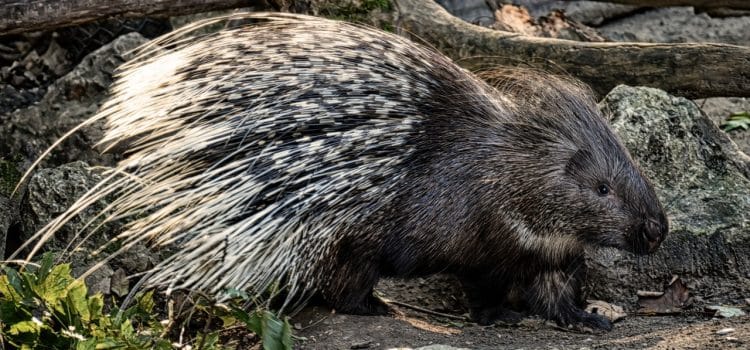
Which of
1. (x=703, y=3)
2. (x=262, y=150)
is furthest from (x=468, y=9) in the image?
(x=262, y=150)

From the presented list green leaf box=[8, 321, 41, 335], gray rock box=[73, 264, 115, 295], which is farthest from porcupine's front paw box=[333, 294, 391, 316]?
green leaf box=[8, 321, 41, 335]

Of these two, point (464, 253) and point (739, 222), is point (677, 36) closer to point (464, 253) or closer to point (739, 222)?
point (739, 222)

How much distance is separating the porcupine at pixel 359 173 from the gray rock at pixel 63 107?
1.38m

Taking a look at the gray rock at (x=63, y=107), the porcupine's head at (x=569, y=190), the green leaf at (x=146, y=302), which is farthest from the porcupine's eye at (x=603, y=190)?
the gray rock at (x=63, y=107)

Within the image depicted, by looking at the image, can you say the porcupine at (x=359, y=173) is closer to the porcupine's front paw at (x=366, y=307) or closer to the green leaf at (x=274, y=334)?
the porcupine's front paw at (x=366, y=307)

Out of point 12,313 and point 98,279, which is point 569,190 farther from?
point 12,313

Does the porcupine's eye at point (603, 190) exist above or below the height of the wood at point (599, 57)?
below

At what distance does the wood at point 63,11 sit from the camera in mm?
4312

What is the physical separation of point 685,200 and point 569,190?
27.3 inches

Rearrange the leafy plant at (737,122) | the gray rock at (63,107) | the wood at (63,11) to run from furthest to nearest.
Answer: the leafy plant at (737,122) → the gray rock at (63,107) → the wood at (63,11)

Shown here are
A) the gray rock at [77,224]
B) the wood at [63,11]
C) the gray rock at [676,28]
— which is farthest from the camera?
the gray rock at [676,28]

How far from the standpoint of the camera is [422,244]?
12.0 ft

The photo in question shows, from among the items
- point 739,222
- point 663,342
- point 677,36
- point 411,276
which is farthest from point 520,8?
point 663,342

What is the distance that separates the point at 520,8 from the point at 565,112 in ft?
7.14
